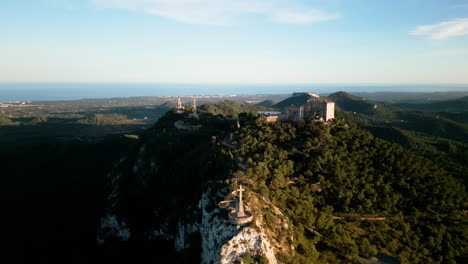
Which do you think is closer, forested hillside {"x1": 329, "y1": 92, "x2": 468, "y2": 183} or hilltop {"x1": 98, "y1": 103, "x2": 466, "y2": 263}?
hilltop {"x1": 98, "y1": 103, "x2": 466, "y2": 263}

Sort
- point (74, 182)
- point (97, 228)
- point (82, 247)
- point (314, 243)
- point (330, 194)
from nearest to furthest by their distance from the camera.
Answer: point (314, 243)
point (330, 194)
point (82, 247)
point (97, 228)
point (74, 182)

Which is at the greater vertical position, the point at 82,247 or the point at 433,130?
the point at 433,130

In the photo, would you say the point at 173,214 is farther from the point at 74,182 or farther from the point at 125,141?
the point at 125,141

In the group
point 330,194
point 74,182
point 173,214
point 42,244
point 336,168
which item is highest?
point 336,168

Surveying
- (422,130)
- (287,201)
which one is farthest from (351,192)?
(422,130)

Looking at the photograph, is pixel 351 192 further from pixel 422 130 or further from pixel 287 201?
pixel 422 130

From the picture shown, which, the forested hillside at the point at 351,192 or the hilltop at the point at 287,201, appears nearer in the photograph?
the hilltop at the point at 287,201

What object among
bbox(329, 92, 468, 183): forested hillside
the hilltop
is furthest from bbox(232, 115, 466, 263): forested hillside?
bbox(329, 92, 468, 183): forested hillside

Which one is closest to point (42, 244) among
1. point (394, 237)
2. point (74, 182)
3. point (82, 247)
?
point (82, 247)

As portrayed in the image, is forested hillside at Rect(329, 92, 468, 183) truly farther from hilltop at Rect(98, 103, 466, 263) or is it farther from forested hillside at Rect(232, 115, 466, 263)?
hilltop at Rect(98, 103, 466, 263)

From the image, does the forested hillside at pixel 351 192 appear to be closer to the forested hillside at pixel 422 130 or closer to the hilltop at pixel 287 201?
the hilltop at pixel 287 201

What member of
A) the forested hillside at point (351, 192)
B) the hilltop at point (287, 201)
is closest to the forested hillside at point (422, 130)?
the forested hillside at point (351, 192)
